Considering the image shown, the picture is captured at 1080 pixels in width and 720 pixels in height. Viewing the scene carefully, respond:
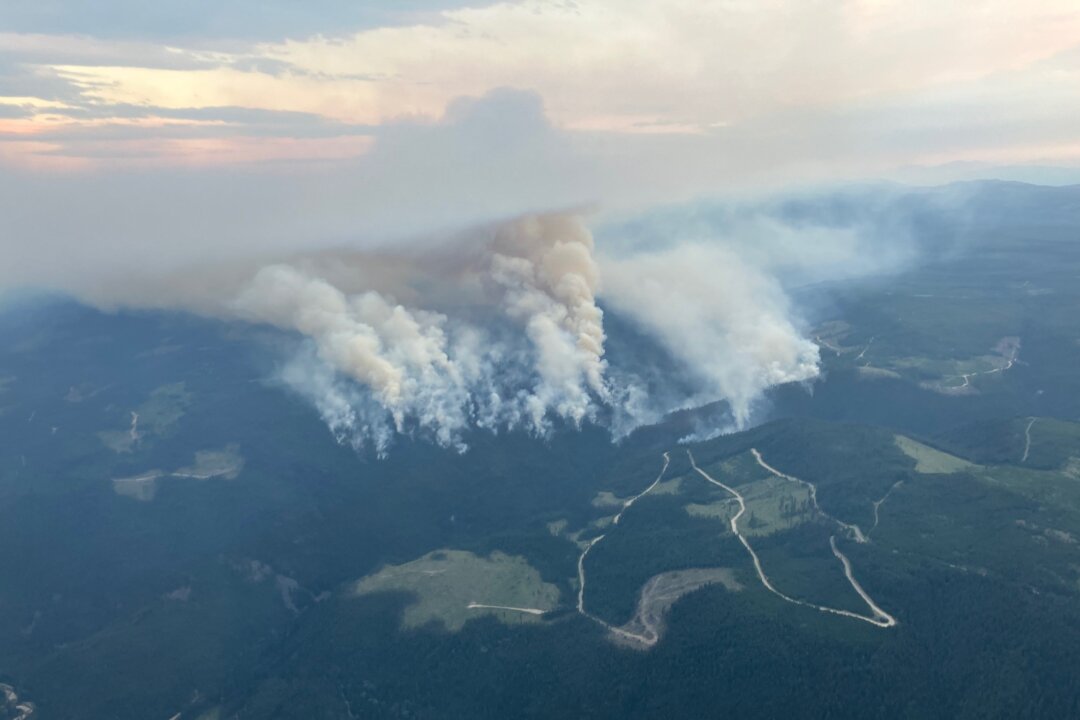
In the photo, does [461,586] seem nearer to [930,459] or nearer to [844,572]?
[844,572]

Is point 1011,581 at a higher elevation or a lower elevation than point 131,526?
higher

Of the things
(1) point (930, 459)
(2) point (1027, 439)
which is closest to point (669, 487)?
(1) point (930, 459)

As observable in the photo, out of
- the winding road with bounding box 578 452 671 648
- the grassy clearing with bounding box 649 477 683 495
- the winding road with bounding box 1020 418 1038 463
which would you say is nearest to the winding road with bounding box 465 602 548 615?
the winding road with bounding box 578 452 671 648

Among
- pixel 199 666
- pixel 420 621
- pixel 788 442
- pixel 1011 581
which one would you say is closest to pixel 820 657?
pixel 1011 581

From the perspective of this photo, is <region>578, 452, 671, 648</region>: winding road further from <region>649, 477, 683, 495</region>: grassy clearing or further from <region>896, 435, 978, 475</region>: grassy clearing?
<region>896, 435, 978, 475</region>: grassy clearing

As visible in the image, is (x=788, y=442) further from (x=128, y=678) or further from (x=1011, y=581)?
(x=128, y=678)
